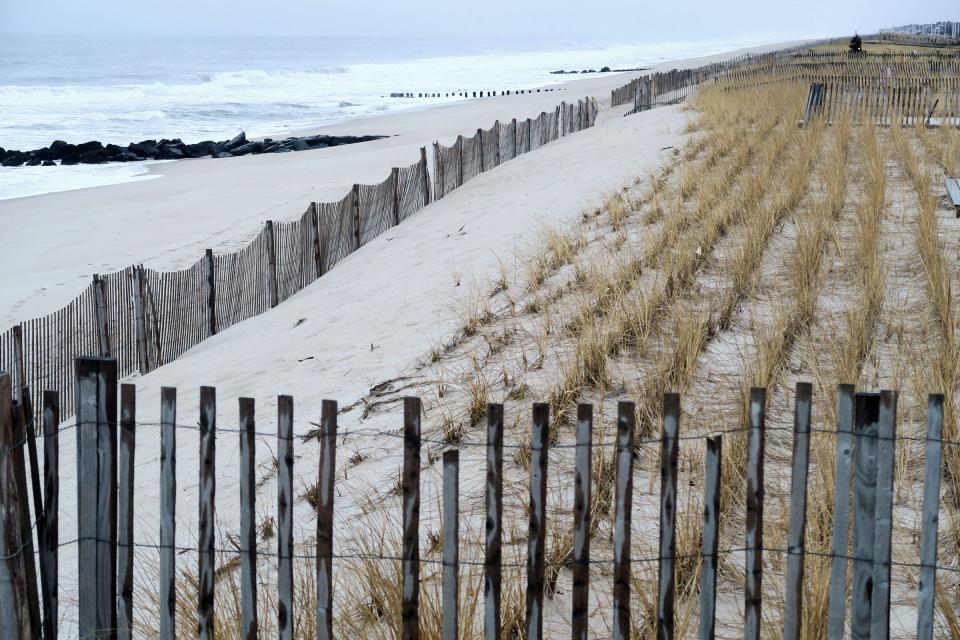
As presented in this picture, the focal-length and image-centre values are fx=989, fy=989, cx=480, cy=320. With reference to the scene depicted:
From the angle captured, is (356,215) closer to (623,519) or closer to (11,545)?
(11,545)

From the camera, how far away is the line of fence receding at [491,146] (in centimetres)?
1255

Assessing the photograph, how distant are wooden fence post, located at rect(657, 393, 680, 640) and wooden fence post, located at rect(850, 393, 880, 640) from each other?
1.36 feet

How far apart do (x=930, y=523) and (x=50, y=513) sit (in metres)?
2.20

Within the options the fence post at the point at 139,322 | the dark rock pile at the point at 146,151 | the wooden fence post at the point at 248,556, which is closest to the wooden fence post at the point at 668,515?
the wooden fence post at the point at 248,556

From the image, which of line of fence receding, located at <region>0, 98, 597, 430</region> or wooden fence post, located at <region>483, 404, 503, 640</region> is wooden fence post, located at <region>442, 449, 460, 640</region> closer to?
wooden fence post, located at <region>483, 404, 503, 640</region>

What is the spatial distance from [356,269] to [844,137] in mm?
6508

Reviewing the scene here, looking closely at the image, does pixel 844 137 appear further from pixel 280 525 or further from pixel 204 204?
pixel 280 525

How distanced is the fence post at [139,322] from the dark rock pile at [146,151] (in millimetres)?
17278

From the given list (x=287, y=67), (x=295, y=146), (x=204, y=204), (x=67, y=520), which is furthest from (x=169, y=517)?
(x=287, y=67)

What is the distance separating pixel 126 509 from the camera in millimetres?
2611

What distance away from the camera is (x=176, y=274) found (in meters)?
7.21

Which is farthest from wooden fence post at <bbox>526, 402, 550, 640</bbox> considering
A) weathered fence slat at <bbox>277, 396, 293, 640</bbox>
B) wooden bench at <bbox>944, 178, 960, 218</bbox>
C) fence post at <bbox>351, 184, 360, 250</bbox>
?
fence post at <bbox>351, 184, 360, 250</bbox>

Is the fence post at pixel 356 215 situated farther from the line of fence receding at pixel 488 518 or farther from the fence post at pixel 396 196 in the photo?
the line of fence receding at pixel 488 518

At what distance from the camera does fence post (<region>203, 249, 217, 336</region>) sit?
748 centimetres
